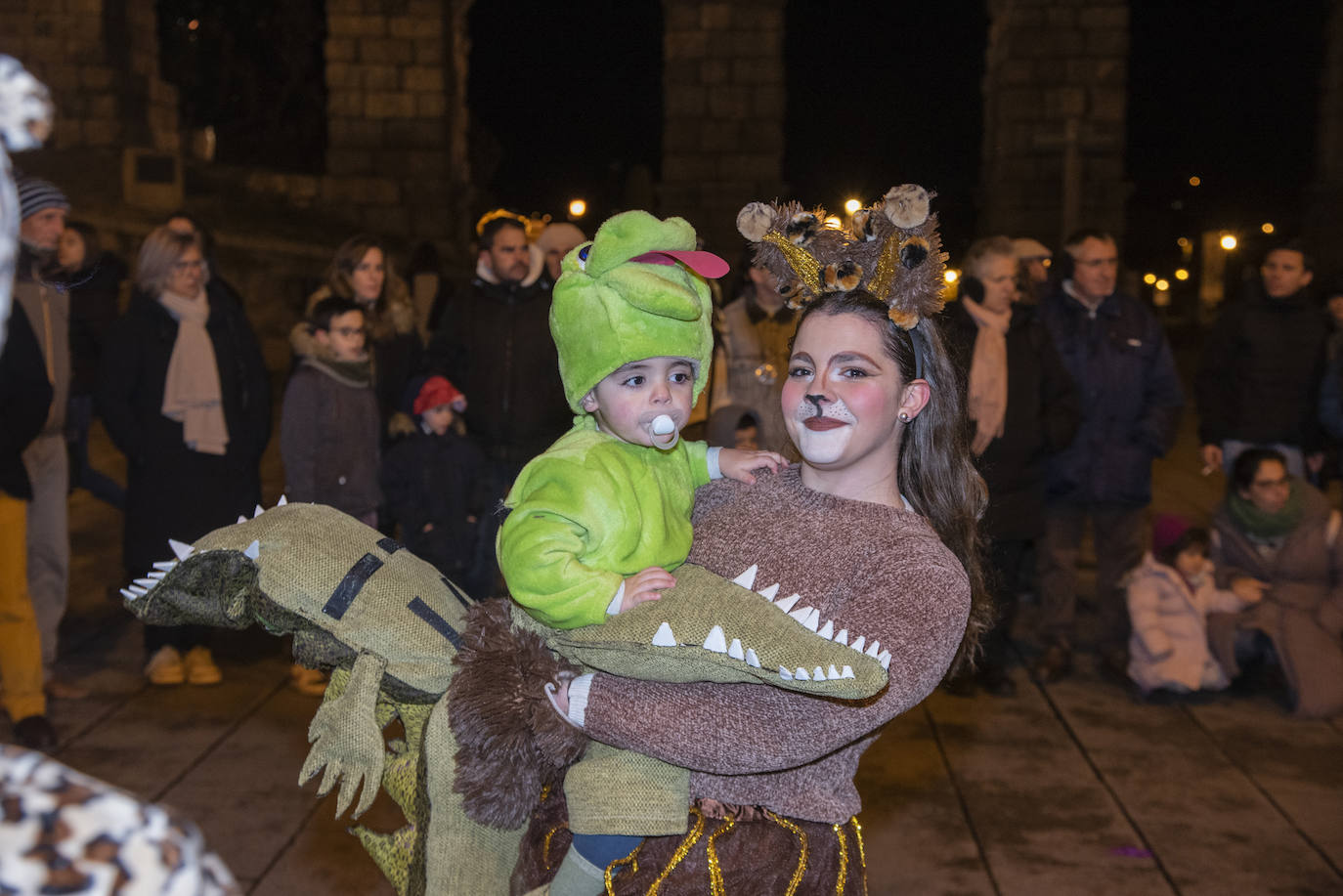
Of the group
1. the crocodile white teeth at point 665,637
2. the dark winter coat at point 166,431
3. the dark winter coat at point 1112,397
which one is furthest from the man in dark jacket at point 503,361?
the crocodile white teeth at point 665,637

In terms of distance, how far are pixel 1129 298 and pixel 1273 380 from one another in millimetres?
1009

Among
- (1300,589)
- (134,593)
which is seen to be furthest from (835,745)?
(1300,589)

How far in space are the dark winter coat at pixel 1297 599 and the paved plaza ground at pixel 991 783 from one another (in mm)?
217

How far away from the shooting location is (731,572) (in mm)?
2186

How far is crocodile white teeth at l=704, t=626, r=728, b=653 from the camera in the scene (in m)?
1.85

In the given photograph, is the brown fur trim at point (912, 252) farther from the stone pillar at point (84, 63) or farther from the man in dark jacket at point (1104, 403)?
the stone pillar at point (84, 63)

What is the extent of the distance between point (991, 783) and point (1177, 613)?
154 cm

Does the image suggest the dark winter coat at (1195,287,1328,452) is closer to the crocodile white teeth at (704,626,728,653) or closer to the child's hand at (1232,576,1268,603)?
the child's hand at (1232,576,1268,603)

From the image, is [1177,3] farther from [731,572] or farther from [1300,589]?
[731,572]

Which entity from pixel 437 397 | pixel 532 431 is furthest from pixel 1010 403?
pixel 437 397

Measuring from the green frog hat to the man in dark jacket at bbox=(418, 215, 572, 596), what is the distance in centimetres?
352

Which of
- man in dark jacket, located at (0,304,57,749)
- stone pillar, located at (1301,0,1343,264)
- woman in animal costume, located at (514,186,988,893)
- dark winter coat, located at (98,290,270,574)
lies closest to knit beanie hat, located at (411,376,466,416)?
dark winter coat, located at (98,290,270,574)

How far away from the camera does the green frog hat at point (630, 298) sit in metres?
2.12

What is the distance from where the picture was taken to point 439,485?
5637 millimetres
